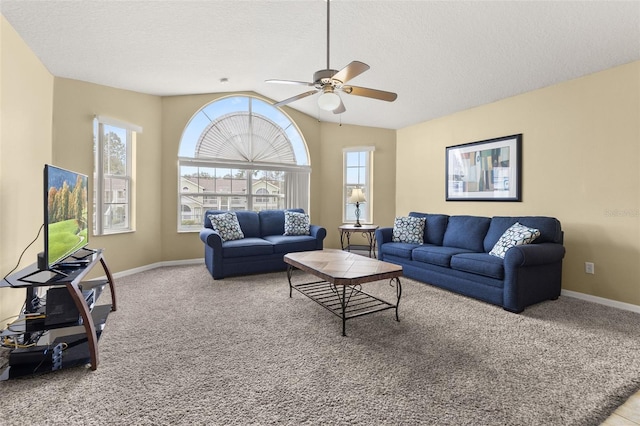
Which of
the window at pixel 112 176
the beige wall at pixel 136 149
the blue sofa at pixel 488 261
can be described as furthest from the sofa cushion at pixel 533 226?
the window at pixel 112 176

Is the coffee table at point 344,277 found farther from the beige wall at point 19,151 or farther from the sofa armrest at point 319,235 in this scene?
the beige wall at point 19,151

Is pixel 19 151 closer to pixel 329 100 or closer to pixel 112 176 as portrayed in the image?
pixel 112 176

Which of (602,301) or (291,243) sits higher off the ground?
(291,243)

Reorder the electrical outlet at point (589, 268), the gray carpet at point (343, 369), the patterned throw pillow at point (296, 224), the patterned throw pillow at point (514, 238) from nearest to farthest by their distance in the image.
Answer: the gray carpet at point (343, 369) < the patterned throw pillow at point (514, 238) < the electrical outlet at point (589, 268) < the patterned throw pillow at point (296, 224)

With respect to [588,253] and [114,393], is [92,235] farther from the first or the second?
[588,253]

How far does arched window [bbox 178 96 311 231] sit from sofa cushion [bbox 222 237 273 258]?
1317 mm

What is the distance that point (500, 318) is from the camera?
2809 millimetres

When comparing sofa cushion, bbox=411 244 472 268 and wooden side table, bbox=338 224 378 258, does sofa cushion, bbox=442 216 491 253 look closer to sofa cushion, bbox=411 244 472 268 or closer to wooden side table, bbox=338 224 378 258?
sofa cushion, bbox=411 244 472 268

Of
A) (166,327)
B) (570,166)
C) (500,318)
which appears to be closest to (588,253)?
(570,166)

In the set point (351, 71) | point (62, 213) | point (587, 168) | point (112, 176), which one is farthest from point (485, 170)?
point (112, 176)

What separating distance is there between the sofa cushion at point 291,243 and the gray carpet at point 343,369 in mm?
1426

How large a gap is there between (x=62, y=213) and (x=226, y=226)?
7.56 ft

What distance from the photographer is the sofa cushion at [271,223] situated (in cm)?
506

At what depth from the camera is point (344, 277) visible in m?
2.48
